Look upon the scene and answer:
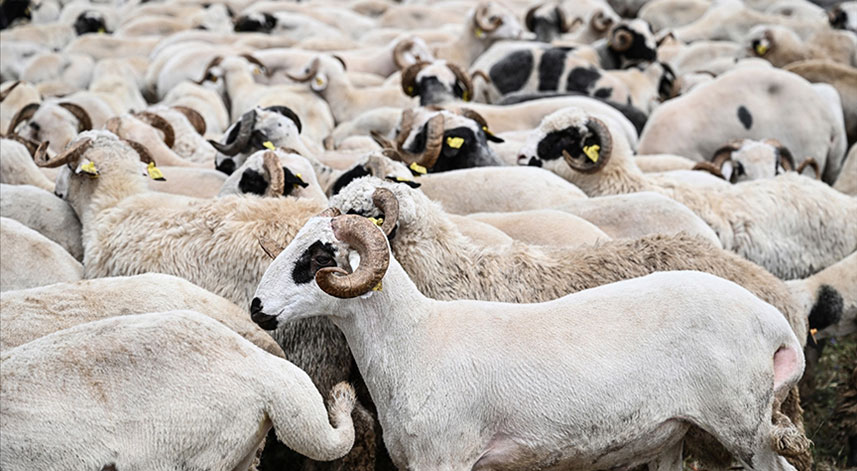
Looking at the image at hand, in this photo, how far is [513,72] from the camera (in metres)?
11.1

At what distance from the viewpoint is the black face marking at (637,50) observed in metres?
12.1

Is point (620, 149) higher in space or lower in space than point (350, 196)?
lower

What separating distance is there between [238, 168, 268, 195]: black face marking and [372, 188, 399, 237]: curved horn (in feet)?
4.71

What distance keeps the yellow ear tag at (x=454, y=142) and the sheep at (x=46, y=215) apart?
2.49m

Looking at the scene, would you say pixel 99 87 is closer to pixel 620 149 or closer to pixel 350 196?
pixel 620 149

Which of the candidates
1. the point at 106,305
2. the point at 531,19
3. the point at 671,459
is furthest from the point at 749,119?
the point at 106,305

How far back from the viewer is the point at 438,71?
994 centimetres

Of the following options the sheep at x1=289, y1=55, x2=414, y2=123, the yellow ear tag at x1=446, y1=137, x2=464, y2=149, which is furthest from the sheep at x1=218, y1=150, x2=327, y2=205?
the sheep at x1=289, y1=55, x2=414, y2=123

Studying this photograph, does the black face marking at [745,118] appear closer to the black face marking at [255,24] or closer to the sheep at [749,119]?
the sheep at [749,119]

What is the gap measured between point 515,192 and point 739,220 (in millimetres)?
1465

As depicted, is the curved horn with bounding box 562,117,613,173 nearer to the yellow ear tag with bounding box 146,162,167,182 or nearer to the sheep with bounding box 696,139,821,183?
the sheep with bounding box 696,139,821,183

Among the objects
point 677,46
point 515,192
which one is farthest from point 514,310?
point 677,46

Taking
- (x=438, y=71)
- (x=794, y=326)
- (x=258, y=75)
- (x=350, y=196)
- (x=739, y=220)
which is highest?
(x=350, y=196)

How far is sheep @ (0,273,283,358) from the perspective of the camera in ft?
14.1
